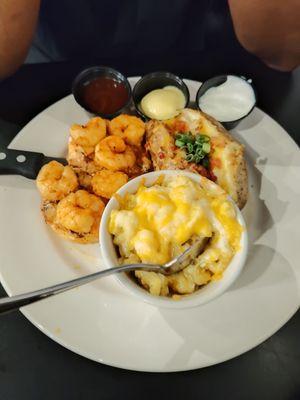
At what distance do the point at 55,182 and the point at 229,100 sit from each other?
1.33 metres

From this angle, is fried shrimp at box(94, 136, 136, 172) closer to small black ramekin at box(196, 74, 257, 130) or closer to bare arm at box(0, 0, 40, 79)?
small black ramekin at box(196, 74, 257, 130)

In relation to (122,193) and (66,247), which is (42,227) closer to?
(66,247)

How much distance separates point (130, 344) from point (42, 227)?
0.85 metres

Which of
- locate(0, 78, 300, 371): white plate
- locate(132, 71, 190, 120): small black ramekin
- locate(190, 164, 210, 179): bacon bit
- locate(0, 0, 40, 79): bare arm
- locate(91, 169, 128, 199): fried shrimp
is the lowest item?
locate(0, 78, 300, 371): white plate

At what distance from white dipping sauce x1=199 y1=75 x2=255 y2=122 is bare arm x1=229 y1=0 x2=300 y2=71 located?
0.68 metres

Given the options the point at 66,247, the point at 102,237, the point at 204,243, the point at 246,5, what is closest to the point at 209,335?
the point at 204,243

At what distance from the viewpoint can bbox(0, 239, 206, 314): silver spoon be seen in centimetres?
173

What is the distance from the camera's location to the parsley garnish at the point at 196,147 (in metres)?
2.43

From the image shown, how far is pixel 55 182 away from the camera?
2422 millimetres

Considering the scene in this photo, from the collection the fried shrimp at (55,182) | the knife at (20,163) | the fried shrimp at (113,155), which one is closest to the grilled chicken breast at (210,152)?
the fried shrimp at (113,155)

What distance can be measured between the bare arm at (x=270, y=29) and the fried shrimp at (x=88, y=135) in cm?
163

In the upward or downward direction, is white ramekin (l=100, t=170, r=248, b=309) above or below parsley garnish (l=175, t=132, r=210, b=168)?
below

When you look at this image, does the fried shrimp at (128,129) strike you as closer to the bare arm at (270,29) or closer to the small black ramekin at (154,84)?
the small black ramekin at (154,84)

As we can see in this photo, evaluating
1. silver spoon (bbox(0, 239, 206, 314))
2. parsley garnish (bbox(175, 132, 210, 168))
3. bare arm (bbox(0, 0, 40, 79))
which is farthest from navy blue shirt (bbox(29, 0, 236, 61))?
silver spoon (bbox(0, 239, 206, 314))
